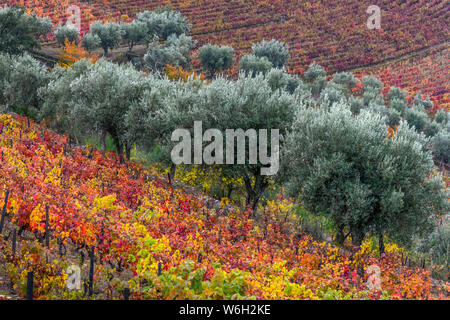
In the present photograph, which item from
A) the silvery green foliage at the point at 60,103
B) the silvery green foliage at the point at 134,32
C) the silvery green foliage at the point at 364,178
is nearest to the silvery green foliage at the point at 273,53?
the silvery green foliage at the point at 134,32

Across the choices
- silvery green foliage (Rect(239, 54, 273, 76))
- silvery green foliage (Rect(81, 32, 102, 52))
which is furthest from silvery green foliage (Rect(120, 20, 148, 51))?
silvery green foliage (Rect(239, 54, 273, 76))

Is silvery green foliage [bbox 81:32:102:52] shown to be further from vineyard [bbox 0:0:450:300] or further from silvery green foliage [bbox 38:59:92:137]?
silvery green foliage [bbox 38:59:92:137]

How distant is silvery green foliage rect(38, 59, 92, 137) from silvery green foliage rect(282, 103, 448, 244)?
56.7 feet

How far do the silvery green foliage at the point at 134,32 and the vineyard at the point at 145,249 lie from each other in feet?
166

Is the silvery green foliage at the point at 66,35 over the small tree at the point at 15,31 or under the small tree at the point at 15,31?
over

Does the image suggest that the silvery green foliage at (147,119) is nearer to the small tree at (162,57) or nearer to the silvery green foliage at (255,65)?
the small tree at (162,57)

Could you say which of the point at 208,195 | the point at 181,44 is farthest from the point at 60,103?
the point at 181,44

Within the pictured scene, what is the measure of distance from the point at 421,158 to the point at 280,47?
56641 millimetres

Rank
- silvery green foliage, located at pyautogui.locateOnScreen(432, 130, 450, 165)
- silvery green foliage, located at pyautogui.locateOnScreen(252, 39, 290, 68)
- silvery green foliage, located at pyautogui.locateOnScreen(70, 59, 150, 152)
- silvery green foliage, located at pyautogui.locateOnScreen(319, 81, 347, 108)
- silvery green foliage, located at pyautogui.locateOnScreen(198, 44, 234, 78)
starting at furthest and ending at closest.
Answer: silvery green foliage, located at pyautogui.locateOnScreen(252, 39, 290, 68), silvery green foliage, located at pyautogui.locateOnScreen(198, 44, 234, 78), silvery green foliage, located at pyautogui.locateOnScreen(319, 81, 347, 108), silvery green foliage, located at pyautogui.locateOnScreen(432, 130, 450, 165), silvery green foliage, located at pyautogui.locateOnScreen(70, 59, 150, 152)

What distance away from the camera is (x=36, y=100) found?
113ft

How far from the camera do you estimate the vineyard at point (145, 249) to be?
8609mm

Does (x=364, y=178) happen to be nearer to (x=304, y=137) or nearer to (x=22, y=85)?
(x=304, y=137)

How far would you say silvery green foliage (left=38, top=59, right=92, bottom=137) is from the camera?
2949 cm
